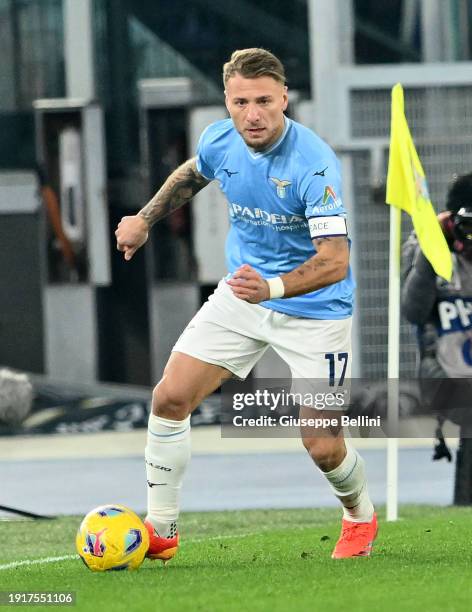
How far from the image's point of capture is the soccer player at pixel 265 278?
271 inches

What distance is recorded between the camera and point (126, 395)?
763 inches

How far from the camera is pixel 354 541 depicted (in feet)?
24.2

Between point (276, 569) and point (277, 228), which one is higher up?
point (277, 228)

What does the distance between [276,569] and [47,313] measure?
13.8m

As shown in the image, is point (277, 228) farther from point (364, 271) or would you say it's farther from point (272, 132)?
point (364, 271)

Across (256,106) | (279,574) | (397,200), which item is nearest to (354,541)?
(279,574)

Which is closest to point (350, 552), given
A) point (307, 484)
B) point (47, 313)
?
point (307, 484)

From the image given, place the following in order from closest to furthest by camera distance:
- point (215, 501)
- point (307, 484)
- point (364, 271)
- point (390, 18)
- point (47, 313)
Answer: point (215, 501), point (307, 484), point (364, 271), point (390, 18), point (47, 313)

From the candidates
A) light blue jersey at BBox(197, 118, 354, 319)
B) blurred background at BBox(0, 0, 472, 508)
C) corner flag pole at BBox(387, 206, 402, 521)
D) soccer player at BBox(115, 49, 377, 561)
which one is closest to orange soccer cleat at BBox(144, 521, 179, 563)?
soccer player at BBox(115, 49, 377, 561)

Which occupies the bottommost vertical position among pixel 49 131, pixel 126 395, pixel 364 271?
pixel 126 395

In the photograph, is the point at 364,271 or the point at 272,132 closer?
the point at 272,132

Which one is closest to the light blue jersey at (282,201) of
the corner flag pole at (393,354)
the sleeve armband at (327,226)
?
the sleeve armband at (327,226)

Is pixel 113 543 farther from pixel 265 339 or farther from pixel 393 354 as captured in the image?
pixel 393 354

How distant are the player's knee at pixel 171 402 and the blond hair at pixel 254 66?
1298 mm
